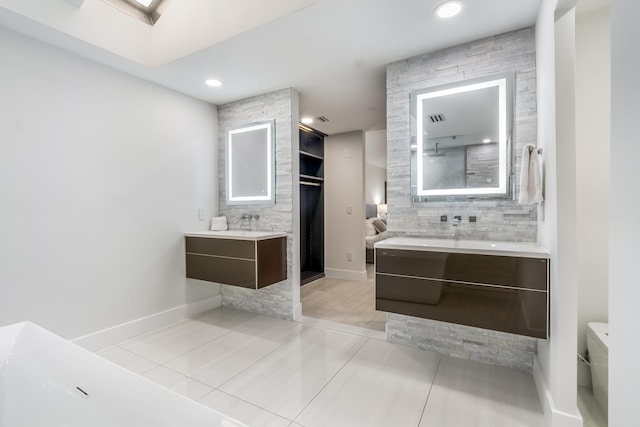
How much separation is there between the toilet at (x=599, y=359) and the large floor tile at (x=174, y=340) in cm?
296

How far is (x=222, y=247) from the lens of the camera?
305 cm

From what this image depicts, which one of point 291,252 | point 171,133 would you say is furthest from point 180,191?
point 291,252

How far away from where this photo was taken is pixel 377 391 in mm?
1964

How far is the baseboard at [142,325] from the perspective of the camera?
98.9 inches

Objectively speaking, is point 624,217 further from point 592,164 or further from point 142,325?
point 142,325

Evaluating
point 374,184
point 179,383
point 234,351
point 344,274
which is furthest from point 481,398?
point 374,184

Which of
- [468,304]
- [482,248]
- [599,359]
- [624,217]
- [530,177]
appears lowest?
[599,359]

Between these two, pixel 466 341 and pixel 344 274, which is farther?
pixel 344 274

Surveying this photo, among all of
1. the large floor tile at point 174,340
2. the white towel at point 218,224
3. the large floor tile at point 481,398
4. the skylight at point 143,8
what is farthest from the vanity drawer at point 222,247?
the skylight at point 143,8

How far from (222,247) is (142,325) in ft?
3.61

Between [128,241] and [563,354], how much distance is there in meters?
3.51

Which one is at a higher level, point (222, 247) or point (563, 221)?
point (563, 221)

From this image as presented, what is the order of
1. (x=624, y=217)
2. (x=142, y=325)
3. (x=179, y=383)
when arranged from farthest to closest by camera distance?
1. (x=142, y=325)
2. (x=179, y=383)
3. (x=624, y=217)

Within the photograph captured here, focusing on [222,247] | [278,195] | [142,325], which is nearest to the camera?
[142,325]
